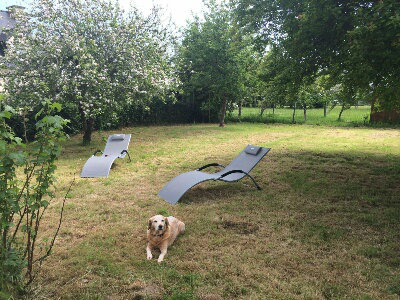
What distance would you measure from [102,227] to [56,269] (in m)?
1.08

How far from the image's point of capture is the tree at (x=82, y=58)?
28.8ft

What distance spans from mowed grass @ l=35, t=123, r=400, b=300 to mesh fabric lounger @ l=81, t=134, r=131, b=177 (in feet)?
0.78

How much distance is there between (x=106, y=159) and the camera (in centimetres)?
751

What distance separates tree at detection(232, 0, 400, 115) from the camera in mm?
5188

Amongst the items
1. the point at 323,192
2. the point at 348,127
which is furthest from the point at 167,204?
the point at 348,127

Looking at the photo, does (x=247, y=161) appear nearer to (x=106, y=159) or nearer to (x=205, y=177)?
(x=205, y=177)

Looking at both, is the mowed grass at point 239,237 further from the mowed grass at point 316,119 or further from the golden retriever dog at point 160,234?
the mowed grass at point 316,119

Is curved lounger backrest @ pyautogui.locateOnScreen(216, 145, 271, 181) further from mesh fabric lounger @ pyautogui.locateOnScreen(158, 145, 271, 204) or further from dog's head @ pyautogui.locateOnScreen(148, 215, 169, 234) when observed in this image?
dog's head @ pyautogui.locateOnScreen(148, 215, 169, 234)

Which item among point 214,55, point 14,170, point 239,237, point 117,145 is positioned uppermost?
point 214,55

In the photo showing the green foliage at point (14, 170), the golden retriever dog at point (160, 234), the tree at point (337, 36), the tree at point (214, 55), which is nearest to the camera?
the green foliage at point (14, 170)

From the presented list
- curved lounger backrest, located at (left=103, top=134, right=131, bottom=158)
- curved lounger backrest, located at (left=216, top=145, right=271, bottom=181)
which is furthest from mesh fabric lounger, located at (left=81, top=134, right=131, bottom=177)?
curved lounger backrest, located at (left=216, top=145, right=271, bottom=181)

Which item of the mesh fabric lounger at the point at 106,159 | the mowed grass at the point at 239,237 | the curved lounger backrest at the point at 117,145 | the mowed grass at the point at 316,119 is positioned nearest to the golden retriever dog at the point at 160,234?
the mowed grass at the point at 239,237

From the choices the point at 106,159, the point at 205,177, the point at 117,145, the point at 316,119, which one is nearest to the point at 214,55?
the point at 316,119

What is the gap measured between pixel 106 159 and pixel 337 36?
543 centimetres
